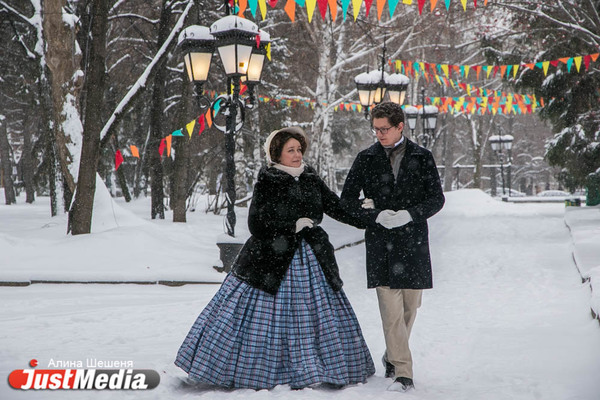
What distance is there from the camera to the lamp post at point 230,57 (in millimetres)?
8414

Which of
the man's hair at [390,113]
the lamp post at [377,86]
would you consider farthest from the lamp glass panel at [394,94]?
the man's hair at [390,113]

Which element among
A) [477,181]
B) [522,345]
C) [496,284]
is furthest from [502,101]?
[522,345]

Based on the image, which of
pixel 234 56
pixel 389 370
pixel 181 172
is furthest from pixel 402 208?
pixel 181 172

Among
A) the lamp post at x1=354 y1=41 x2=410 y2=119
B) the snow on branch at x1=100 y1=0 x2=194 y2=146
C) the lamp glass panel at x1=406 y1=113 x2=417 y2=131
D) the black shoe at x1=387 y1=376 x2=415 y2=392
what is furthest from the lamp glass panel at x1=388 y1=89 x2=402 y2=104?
the black shoe at x1=387 y1=376 x2=415 y2=392

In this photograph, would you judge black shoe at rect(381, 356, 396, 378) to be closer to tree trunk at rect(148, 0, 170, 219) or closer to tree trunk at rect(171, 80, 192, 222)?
tree trunk at rect(171, 80, 192, 222)

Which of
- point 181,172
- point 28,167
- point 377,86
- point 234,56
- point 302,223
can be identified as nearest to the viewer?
point 302,223

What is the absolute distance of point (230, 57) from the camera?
8.42 meters

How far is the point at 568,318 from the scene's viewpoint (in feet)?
21.3

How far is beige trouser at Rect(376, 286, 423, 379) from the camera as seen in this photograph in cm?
429

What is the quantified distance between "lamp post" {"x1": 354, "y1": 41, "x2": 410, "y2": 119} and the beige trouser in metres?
10.5

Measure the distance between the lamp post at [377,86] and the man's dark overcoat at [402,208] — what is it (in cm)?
1033

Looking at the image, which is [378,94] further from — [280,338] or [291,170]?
[280,338]

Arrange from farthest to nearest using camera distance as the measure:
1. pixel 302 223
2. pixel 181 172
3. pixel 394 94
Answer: pixel 394 94 < pixel 181 172 < pixel 302 223

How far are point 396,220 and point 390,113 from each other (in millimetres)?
717
